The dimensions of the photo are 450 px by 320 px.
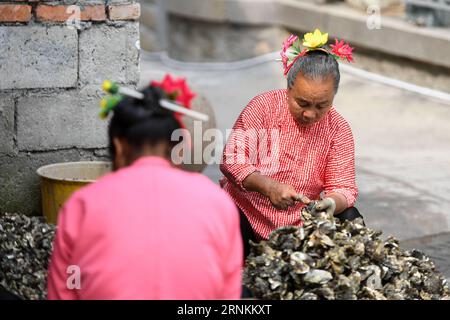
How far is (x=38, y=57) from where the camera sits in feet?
18.0

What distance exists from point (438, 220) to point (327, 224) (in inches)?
102

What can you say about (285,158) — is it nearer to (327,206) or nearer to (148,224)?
(327,206)

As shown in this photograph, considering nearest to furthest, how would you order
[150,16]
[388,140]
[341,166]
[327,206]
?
[327,206]
[341,166]
[388,140]
[150,16]

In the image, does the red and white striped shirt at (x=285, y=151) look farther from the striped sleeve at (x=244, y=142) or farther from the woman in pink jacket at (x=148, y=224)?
the woman in pink jacket at (x=148, y=224)

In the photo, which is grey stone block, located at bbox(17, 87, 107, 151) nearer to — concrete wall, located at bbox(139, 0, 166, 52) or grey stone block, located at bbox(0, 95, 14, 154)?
grey stone block, located at bbox(0, 95, 14, 154)

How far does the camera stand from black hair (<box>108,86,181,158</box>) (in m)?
3.23

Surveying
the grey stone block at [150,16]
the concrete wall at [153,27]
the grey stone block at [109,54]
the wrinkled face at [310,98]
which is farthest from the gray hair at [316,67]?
the grey stone block at [150,16]

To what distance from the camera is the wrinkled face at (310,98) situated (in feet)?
15.4

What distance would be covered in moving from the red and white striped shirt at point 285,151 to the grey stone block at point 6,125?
119 centimetres

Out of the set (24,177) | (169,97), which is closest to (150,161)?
(169,97)

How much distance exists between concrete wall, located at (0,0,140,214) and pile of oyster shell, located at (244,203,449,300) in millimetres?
1568

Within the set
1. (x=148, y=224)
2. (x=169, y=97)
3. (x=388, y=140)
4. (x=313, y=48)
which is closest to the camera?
(x=148, y=224)

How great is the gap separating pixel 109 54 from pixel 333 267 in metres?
2.02
